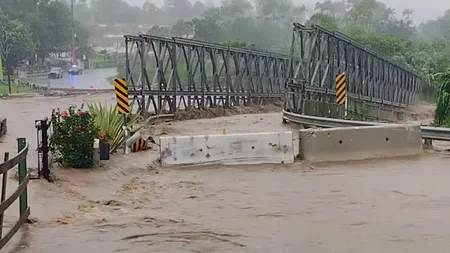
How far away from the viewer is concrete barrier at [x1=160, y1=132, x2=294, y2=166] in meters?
14.8

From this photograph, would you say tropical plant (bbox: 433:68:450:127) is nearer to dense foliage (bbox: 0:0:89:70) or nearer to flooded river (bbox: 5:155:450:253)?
flooded river (bbox: 5:155:450:253)

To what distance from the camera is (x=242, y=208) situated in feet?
34.9

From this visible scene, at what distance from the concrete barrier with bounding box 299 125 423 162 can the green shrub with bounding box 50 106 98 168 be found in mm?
4692

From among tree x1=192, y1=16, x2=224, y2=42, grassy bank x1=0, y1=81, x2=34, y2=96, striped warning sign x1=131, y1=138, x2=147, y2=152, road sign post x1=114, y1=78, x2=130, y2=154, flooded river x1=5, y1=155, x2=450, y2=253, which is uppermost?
tree x1=192, y1=16, x2=224, y2=42

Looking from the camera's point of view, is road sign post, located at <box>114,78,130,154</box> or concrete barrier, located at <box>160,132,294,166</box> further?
road sign post, located at <box>114,78,130,154</box>

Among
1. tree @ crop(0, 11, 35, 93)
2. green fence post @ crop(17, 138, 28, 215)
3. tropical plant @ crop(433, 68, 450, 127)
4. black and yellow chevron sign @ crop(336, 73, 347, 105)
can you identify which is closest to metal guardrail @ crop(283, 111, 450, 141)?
black and yellow chevron sign @ crop(336, 73, 347, 105)

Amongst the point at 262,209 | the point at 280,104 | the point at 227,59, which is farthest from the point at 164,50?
the point at 262,209

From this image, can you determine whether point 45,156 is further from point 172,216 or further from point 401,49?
point 401,49

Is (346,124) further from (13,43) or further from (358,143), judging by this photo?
(13,43)

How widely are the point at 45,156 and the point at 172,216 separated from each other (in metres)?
3.45

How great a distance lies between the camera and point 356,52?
3881 cm

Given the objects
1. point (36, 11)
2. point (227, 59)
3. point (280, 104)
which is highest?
point (36, 11)

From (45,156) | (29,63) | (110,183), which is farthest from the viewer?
(29,63)

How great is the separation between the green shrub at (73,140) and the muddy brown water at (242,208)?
0.37 metres
